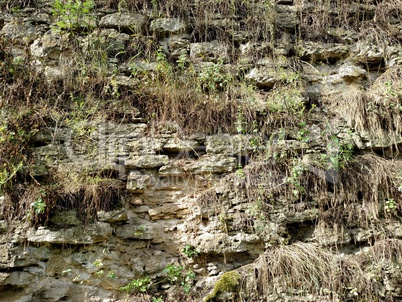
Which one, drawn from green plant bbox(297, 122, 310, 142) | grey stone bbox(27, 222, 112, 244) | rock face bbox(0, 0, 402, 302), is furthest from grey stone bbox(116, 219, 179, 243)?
green plant bbox(297, 122, 310, 142)

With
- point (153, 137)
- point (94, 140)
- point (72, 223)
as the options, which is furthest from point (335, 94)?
point (72, 223)

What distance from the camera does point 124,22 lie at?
15.5ft

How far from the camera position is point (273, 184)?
3744 mm

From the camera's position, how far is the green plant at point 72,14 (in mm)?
4411

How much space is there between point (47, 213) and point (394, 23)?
196 inches

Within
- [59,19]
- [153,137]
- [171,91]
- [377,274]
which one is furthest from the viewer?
[59,19]

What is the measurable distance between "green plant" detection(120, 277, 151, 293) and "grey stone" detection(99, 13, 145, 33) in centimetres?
308

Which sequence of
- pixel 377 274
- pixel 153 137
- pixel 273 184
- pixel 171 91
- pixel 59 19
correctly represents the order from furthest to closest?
1. pixel 59 19
2. pixel 171 91
3. pixel 153 137
4. pixel 273 184
5. pixel 377 274

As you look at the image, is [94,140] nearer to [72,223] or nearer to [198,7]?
[72,223]

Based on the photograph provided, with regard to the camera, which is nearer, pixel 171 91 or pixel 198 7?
pixel 171 91

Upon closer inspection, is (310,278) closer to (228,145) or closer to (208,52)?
(228,145)

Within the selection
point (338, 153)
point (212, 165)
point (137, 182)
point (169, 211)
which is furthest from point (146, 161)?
point (338, 153)

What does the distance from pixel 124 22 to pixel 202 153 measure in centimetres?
213

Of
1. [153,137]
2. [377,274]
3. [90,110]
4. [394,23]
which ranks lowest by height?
[377,274]
